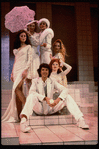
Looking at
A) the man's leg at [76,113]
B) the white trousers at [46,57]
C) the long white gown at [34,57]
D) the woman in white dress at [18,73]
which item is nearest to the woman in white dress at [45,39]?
the white trousers at [46,57]

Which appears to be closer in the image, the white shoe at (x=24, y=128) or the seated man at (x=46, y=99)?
the white shoe at (x=24, y=128)

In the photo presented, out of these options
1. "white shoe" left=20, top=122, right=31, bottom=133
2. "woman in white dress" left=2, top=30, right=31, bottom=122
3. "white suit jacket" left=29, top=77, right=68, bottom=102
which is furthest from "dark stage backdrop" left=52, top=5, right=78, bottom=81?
"white shoe" left=20, top=122, right=31, bottom=133

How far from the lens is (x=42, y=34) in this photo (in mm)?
3898

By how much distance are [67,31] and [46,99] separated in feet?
20.2

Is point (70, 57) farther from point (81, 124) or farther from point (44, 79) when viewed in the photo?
point (81, 124)

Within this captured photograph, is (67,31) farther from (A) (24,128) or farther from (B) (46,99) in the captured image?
(A) (24,128)

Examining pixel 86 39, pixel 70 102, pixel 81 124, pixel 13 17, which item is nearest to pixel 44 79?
pixel 70 102

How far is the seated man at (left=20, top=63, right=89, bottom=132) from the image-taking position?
2816 mm

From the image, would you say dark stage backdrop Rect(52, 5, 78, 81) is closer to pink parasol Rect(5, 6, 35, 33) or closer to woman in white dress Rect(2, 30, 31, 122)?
pink parasol Rect(5, 6, 35, 33)

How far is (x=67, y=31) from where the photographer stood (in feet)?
27.8

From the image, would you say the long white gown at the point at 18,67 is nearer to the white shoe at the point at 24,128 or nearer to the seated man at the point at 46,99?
the seated man at the point at 46,99

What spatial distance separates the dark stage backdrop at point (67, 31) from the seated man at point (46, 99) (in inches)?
207

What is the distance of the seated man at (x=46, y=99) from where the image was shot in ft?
9.24

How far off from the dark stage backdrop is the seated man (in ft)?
17.3
